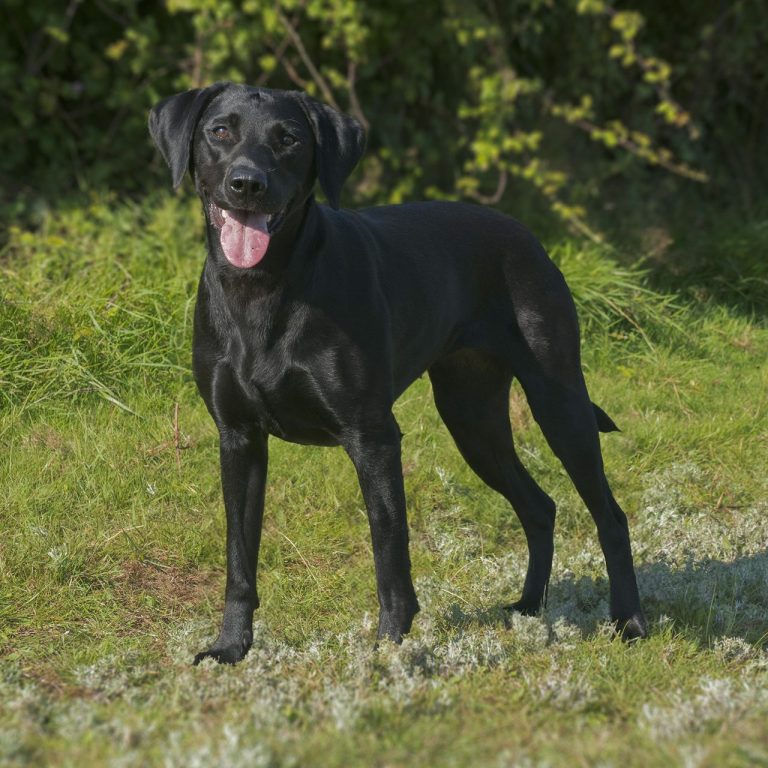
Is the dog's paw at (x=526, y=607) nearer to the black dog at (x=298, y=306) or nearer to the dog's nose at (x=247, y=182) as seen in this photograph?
the black dog at (x=298, y=306)

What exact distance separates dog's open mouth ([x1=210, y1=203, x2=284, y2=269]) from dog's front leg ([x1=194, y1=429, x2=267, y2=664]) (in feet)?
1.89

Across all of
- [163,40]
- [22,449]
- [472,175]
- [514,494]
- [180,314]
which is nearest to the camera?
[514,494]

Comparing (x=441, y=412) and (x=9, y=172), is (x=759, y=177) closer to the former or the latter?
(x=9, y=172)

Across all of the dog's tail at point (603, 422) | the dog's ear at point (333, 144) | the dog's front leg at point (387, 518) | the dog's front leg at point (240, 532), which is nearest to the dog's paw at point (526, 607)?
the dog's tail at point (603, 422)

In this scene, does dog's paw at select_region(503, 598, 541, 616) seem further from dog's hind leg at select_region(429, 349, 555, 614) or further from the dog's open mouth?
the dog's open mouth

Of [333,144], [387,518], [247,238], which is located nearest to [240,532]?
[387,518]

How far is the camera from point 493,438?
4.64m

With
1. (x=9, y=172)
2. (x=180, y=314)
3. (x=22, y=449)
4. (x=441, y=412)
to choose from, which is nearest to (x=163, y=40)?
(x=9, y=172)

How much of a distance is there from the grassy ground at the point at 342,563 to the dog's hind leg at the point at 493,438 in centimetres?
15

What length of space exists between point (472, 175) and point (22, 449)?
4.84m

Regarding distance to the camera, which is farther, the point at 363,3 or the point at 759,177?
the point at 759,177

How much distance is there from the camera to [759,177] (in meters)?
10.6

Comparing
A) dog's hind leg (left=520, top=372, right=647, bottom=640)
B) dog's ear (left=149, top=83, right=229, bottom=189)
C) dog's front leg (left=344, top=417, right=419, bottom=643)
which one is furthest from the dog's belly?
dog's hind leg (left=520, top=372, right=647, bottom=640)

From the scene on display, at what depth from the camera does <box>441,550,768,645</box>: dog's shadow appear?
4293 mm
